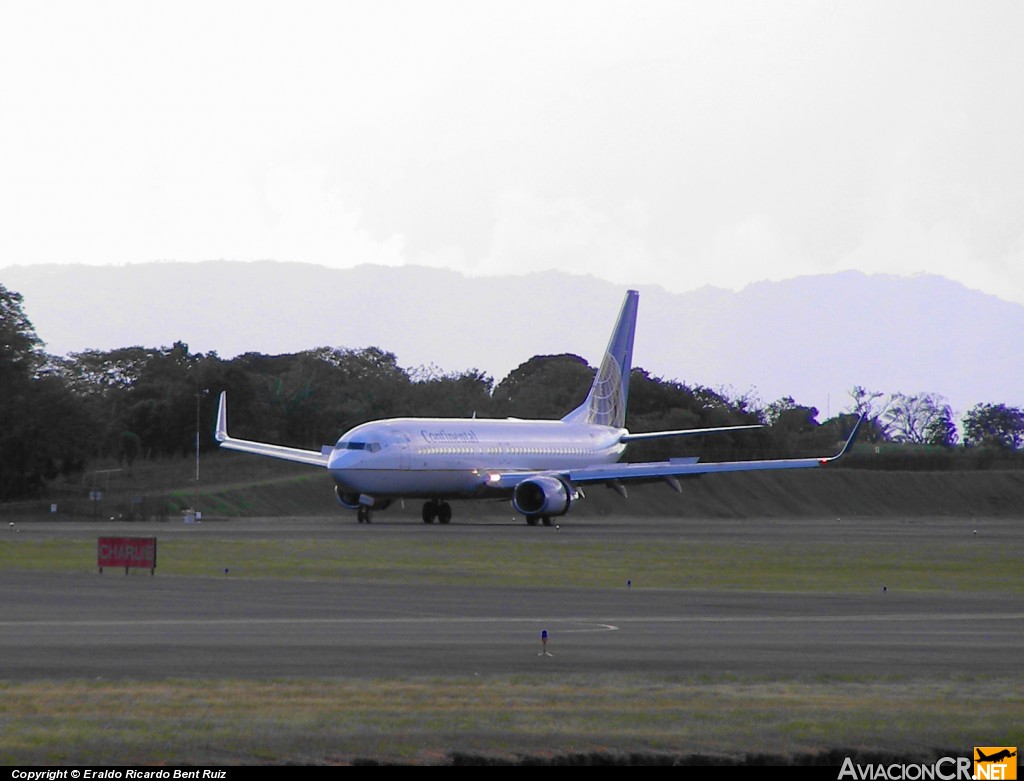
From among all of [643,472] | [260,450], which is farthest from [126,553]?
[260,450]

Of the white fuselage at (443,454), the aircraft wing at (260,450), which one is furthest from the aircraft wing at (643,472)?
the aircraft wing at (260,450)

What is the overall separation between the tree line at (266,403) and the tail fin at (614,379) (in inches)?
300

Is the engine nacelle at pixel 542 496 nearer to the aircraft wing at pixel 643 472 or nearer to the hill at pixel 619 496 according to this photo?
the aircraft wing at pixel 643 472

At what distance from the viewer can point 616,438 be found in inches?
2997

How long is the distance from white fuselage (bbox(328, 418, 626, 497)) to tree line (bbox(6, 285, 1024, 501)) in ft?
40.9

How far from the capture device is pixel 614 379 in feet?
256

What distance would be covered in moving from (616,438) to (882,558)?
32.0m

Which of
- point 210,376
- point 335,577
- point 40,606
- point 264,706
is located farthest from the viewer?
point 210,376

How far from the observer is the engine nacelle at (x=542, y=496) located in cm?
6359

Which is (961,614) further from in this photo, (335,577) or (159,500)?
(159,500)

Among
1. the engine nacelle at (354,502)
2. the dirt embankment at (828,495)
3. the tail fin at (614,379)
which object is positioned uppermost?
the tail fin at (614,379)

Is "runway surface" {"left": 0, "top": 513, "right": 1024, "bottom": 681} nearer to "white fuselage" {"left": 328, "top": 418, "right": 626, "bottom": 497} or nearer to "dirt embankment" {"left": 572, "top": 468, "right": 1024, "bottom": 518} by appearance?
"white fuselage" {"left": 328, "top": 418, "right": 626, "bottom": 497}

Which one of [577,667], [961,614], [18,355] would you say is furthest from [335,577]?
[18,355]

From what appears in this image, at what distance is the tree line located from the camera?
7638 centimetres
